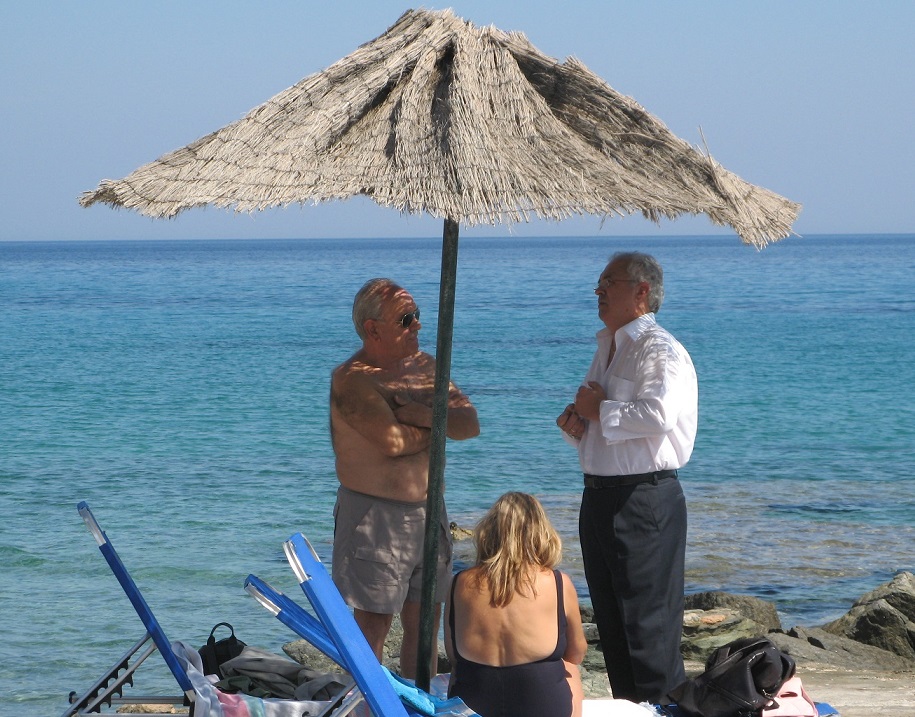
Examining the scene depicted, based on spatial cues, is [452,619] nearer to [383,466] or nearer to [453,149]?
[383,466]

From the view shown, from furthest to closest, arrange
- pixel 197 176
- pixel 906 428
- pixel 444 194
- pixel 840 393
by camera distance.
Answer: pixel 840 393, pixel 906 428, pixel 197 176, pixel 444 194

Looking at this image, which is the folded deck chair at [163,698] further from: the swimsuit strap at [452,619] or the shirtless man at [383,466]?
the shirtless man at [383,466]

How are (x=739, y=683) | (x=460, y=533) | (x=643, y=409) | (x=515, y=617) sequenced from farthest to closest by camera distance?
(x=460, y=533) → (x=643, y=409) → (x=739, y=683) → (x=515, y=617)

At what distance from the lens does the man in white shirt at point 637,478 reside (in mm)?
3938

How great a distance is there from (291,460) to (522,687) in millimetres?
11286

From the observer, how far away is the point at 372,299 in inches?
155

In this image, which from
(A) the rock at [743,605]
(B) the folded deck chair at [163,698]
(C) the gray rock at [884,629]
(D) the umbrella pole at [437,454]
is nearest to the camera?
(B) the folded deck chair at [163,698]

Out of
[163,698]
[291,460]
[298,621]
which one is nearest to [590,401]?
[298,621]

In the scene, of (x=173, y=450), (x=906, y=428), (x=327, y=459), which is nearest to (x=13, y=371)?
(x=173, y=450)

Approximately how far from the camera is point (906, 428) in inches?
701

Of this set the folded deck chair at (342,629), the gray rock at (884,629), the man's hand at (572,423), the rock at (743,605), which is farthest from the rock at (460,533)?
the folded deck chair at (342,629)

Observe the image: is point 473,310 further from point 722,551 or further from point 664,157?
point 664,157

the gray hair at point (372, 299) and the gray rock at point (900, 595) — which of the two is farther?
the gray rock at point (900, 595)

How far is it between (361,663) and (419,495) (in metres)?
1.34
